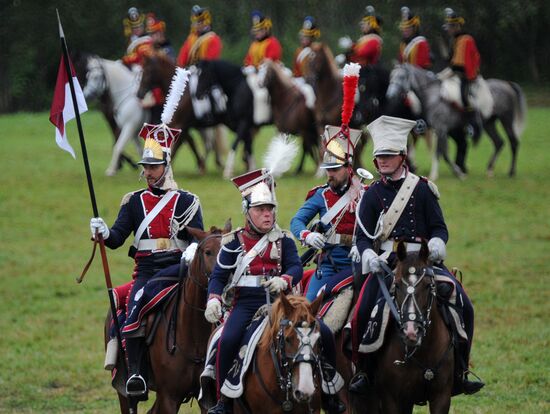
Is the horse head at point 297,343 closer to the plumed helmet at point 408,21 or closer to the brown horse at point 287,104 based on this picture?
the brown horse at point 287,104

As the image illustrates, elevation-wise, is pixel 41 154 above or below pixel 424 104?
below

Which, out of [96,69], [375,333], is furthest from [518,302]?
[96,69]

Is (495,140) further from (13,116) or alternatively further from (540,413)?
(13,116)

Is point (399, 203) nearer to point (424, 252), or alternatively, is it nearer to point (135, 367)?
point (424, 252)

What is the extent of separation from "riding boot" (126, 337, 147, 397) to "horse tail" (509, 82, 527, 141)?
699 inches

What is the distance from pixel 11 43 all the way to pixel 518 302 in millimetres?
37277

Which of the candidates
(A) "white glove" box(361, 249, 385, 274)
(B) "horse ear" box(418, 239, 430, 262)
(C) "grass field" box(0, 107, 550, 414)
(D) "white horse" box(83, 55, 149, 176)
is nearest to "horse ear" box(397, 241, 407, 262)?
(B) "horse ear" box(418, 239, 430, 262)

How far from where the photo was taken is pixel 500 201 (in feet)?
81.5

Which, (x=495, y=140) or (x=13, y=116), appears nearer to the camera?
(x=495, y=140)

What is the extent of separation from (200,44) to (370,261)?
62.1ft

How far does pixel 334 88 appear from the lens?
2539 centimetres

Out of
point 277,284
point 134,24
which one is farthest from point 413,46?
point 277,284

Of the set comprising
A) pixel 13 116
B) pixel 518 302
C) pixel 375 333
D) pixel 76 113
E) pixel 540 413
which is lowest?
pixel 13 116

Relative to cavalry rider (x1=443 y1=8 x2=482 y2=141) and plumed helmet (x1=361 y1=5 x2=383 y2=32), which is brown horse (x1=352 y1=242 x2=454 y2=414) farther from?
plumed helmet (x1=361 y1=5 x2=383 y2=32)
